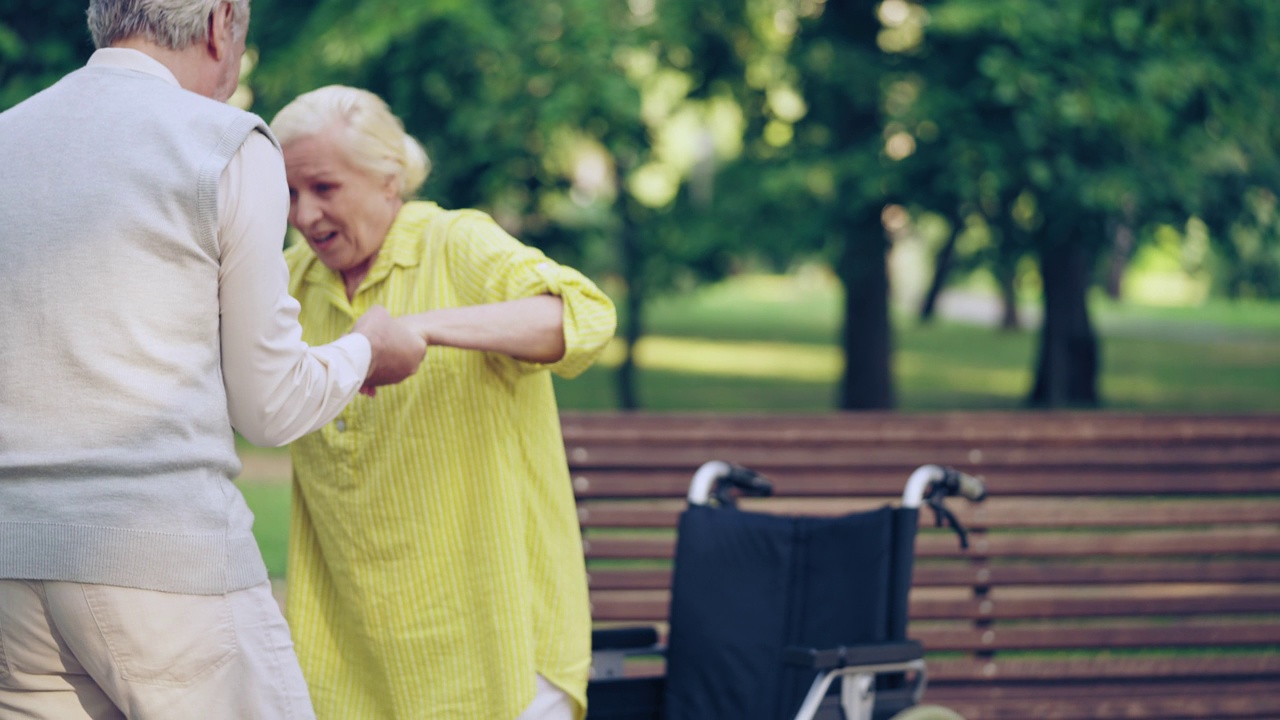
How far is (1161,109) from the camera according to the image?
10.4 m


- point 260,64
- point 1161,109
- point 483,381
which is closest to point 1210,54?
point 1161,109

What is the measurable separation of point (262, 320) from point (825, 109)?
1065 cm

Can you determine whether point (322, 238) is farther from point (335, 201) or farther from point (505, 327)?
point (505, 327)

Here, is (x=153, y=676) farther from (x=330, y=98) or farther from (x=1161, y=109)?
(x=1161, y=109)

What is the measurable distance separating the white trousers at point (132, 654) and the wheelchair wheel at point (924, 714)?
1.41 meters

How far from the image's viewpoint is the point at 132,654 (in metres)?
1.82

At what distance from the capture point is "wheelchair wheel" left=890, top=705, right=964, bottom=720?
2920 mm

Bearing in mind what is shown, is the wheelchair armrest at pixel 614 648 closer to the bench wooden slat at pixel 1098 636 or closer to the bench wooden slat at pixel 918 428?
the bench wooden slat at pixel 918 428

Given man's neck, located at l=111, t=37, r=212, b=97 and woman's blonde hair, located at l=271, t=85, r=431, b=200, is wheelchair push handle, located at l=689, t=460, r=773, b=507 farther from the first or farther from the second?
man's neck, located at l=111, t=37, r=212, b=97

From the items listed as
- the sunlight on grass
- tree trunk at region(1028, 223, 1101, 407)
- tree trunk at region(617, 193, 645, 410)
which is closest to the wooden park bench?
tree trunk at region(1028, 223, 1101, 407)

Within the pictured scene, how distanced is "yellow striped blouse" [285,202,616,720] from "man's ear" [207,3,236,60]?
0.59 meters

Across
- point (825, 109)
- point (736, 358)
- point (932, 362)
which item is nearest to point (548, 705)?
point (825, 109)

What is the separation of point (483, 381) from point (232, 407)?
57cm

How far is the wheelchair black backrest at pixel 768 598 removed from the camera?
311 cm
